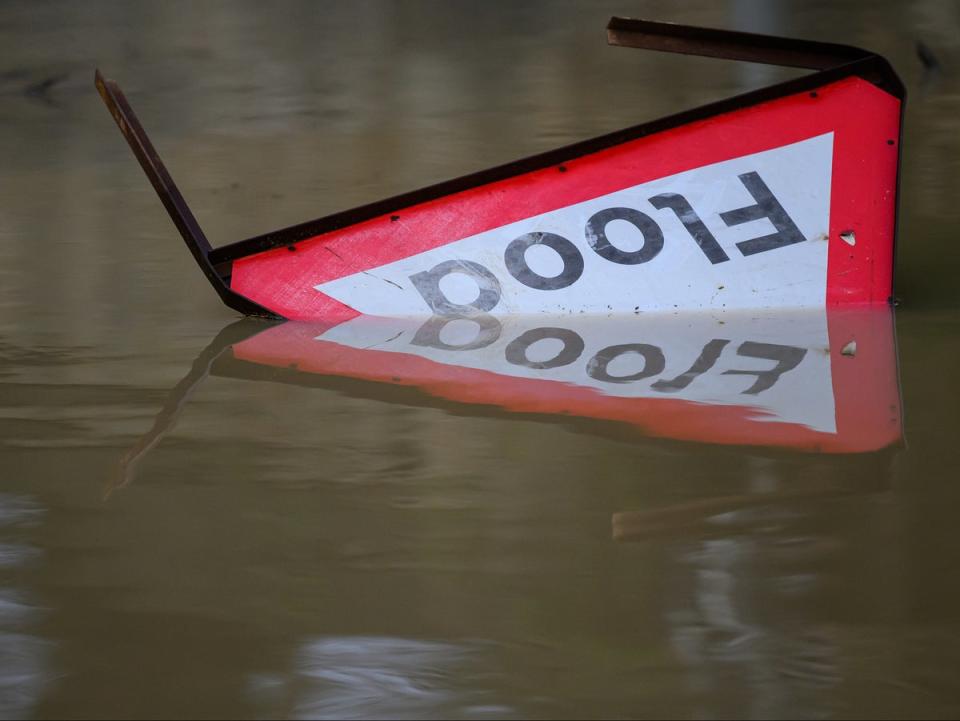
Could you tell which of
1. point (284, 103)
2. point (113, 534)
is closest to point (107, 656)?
point (113, 534)

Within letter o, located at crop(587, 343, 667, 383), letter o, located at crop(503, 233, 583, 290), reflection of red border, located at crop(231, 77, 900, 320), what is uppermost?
reflection of red border, located at crop(231, 77, 900, 320)

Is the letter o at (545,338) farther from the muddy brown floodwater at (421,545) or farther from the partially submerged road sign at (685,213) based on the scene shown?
the muddy brown floodwater at (421,545)

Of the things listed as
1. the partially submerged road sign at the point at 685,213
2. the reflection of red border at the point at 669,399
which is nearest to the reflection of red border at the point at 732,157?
the partially submerged road sign at the point at 685,213

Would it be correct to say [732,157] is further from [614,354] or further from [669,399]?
[669,399]

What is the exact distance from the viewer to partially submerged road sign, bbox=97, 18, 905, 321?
7.52 ft

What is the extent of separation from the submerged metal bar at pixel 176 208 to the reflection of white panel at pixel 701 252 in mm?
509

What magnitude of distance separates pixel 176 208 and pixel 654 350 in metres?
1.06

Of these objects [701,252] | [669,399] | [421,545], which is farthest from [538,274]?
[421,545]

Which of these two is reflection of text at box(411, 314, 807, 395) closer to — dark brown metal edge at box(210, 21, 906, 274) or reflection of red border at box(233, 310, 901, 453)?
reflection of red border at box(233, 310, 901, 453)

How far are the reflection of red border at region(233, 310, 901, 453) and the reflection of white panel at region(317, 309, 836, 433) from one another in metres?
0.03

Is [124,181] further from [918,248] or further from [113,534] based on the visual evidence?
[113,534]

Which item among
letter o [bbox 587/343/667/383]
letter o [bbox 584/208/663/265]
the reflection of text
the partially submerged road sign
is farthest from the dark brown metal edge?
letter o [bbox 587/343/667/383]

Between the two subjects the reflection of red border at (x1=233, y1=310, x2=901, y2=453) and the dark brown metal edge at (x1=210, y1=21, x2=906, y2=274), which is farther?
the dark brown metal edge at (x1=210, y1=21, x2=906, y2=274)

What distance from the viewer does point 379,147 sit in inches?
152
